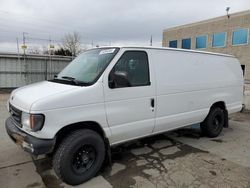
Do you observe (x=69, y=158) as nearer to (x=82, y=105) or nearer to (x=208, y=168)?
(x=82, y=105)

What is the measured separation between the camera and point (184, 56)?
486 centimetres

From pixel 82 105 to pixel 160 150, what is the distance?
2336 mm

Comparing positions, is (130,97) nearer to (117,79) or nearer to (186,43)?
(117,79)

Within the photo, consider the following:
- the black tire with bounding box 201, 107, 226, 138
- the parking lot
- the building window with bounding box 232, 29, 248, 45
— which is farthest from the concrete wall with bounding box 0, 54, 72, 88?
the building window with bounding box 232, 29, 248, 45

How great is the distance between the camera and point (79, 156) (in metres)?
3.50

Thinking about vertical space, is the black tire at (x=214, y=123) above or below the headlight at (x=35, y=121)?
below

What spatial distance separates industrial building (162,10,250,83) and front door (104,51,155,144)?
62.3ft

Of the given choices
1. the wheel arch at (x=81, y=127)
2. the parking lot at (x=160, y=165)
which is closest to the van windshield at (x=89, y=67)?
the wheel arch at (x=81, y=127)

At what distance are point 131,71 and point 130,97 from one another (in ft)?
1.59

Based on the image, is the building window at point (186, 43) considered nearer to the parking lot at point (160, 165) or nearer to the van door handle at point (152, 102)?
the parking lot at point (160, 165)

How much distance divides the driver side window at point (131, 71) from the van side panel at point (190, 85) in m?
0.26

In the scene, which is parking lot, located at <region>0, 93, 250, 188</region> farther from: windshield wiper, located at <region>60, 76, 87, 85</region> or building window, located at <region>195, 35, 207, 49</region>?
building window, located at <region>195, 35, 207, 49</region>

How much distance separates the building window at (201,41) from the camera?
81.9 ft

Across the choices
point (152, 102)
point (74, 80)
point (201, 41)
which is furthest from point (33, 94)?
point (201, 41)
